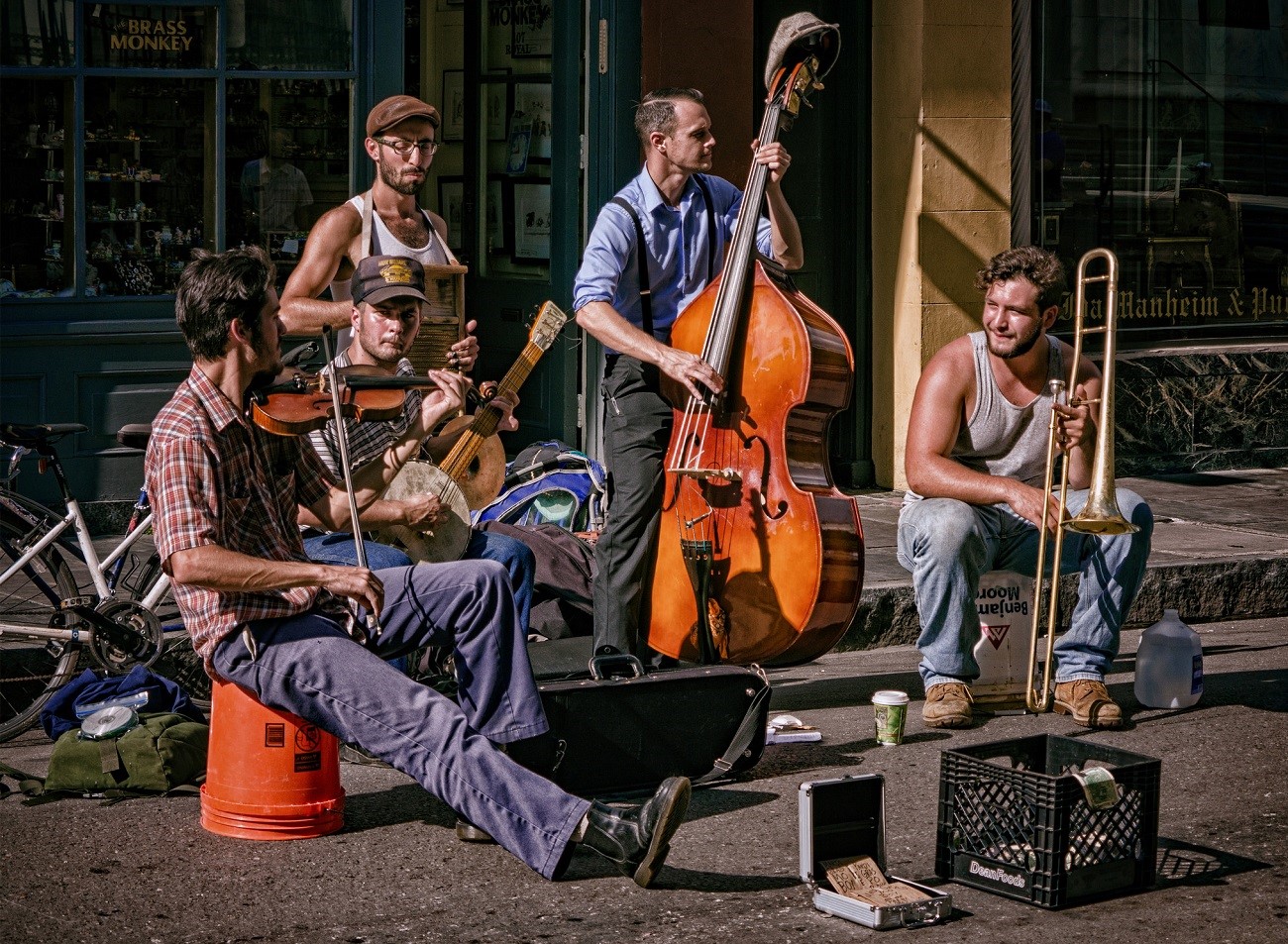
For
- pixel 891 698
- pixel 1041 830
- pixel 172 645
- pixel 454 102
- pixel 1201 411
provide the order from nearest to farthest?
pixel 1041 830, pixel 891 698, pixel 172 645, pixel 454 102, pixel 1201 411

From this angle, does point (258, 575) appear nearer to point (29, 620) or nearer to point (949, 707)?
point (29, 620)

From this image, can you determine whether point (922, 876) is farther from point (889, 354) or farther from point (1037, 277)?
point (889, 354)

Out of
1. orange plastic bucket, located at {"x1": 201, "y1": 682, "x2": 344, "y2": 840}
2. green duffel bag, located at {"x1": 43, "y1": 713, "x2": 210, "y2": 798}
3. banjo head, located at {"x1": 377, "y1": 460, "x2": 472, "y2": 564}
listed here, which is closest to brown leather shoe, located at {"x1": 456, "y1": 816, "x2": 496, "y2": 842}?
orange plastic bucket, located at {"x1": 201, "y1": 682, "x2": 344, "y2": 840}

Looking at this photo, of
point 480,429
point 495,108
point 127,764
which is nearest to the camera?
point 127,764

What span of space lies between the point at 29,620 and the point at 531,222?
3.80m

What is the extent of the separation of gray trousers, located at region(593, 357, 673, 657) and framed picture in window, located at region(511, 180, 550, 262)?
3.17 meters

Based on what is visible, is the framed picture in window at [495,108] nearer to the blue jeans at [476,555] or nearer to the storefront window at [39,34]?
the storefront window at [39,34]

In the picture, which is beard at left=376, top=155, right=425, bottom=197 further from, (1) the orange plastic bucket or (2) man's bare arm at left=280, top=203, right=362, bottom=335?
(1) the orange plastic bucket

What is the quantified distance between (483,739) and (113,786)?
1.25 meters

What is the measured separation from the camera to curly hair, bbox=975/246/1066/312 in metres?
5.95

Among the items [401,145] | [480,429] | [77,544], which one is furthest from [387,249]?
[77,544]

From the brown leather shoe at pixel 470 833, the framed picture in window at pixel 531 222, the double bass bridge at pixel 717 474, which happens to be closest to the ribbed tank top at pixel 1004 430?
the double bass bridge at pixel 717 474

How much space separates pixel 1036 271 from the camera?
5953 millimetres

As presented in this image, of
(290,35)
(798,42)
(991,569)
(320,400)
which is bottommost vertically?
(991,569)
